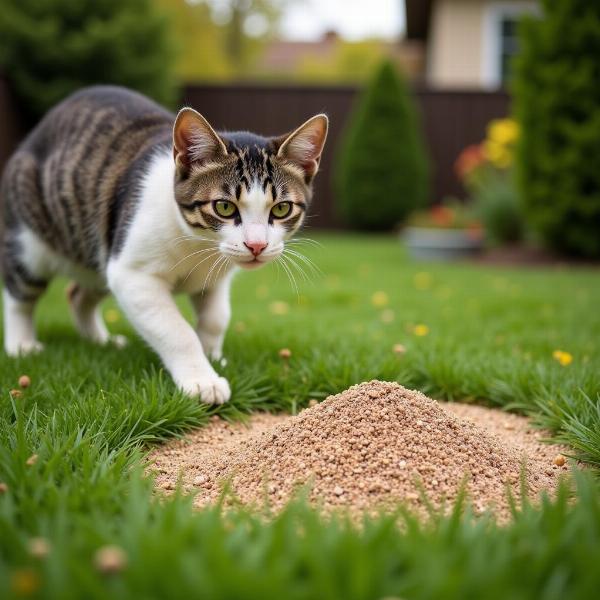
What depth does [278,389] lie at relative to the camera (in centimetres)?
280

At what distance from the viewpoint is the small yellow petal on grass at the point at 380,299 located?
5244 mm

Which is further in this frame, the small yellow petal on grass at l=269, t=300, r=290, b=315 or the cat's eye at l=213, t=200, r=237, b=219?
the small yellow petal on grass at l=269, t=300, r=290, b=315

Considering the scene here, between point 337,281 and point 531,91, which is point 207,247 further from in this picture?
point 531,91

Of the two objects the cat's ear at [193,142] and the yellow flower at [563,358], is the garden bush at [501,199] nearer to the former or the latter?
the yellow flower at [563,358]

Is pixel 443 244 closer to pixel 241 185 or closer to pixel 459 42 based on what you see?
pixel 241 185

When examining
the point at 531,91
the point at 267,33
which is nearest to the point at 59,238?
the point at 531,91

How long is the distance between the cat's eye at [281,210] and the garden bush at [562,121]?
5.73 m

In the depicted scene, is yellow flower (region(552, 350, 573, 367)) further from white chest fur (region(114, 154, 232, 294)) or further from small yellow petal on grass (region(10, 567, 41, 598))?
small yellow petal on grass (region(10, 567, 41, 598))

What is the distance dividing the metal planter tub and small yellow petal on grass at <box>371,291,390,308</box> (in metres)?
2.82

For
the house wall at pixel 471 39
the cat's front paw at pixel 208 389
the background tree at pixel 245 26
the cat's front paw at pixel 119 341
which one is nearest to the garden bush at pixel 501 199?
the house wall at pixel 471 39

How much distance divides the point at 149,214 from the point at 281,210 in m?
0.56

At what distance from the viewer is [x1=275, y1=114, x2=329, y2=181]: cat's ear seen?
101 inches

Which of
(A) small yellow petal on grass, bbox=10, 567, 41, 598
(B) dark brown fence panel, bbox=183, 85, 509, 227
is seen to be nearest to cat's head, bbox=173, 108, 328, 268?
(A) small yellow petal on grass, bbox=10, 567, 41, 598

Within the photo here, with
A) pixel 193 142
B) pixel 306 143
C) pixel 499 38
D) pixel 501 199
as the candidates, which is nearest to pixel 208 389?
pixel 193 142
